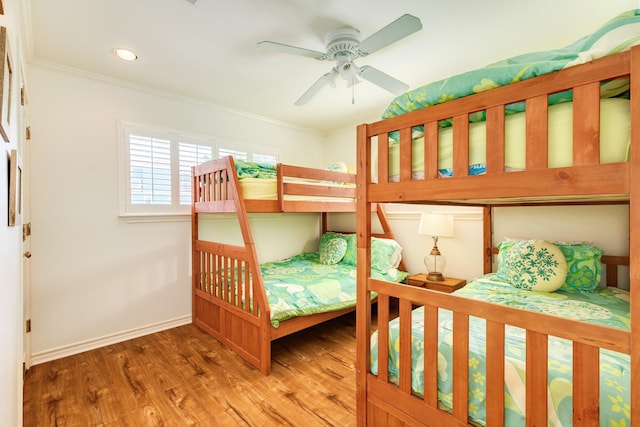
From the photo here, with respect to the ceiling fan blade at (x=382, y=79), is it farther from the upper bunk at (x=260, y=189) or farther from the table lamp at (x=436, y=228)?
the table lamp at (x=436, y=228)

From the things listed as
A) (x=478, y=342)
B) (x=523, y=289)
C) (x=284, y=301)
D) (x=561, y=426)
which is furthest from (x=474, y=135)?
(x=284, y=301)

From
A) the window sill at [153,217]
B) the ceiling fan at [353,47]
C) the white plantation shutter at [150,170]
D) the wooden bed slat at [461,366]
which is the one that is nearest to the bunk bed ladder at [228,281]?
the window sill at [153,217]

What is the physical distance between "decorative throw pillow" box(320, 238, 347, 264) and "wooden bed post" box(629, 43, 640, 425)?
2.85 metres

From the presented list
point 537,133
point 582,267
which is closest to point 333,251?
point 582,267

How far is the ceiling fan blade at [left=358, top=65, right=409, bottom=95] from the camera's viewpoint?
6.95 ft

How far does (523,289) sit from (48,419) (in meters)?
3.14

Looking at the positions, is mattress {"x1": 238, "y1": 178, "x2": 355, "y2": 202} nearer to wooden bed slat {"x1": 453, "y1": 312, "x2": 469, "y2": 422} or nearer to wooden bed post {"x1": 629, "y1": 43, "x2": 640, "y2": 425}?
wooden bed slat {"x1": 453, "y1": 312, "x2": 469, "y2": 422}

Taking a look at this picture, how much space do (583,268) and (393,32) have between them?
2.10m

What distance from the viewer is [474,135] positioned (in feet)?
3.77

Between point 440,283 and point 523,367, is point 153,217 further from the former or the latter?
point 523,367

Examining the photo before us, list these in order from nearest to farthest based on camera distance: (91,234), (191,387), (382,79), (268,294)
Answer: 1. (191,387)
2. (382,79)
3. (268,294)
4. (91,234)

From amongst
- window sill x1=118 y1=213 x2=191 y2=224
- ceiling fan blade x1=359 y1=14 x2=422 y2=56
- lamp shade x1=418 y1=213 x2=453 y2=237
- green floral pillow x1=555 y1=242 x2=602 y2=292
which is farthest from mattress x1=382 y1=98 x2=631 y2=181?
window sill x1=118 y1=213 x2=191 y2=224

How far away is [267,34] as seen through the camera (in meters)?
2.07

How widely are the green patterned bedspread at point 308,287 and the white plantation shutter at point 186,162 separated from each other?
1.18 meters
